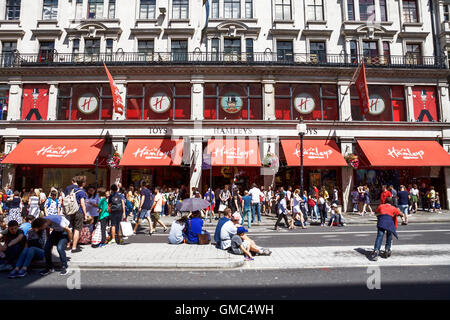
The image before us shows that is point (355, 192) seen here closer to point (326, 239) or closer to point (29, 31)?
point (326, 239)

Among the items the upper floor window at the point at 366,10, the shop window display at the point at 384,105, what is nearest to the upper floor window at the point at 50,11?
the shop window display at the point at 384,105

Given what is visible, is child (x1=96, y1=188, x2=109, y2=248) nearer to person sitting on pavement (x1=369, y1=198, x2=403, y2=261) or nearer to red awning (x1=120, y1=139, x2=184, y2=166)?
person sitting on pavement (x1=369, y1=198, x2=403, y2=261)

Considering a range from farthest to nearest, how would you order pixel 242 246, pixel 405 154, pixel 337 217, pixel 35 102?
pixel 35 102 < pixel 405 154 < pixel 337 217 < pixel 242 246

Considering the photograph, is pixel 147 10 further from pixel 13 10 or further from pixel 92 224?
pixel 92 224

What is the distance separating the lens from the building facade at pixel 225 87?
19359 mm

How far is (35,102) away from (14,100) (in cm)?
146

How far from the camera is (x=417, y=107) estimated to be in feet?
66.6

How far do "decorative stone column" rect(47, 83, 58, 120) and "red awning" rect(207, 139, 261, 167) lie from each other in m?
12.2

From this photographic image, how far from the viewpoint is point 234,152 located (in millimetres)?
18516

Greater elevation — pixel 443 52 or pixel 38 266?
pixel 443 52

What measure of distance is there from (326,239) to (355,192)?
9794 mm

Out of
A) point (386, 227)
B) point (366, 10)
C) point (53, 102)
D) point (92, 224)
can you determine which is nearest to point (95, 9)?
point (53, 102)

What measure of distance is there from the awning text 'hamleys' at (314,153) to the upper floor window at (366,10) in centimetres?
1206
